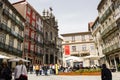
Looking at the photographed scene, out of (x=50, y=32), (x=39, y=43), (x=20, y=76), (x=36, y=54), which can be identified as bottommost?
(x=20, y=76)

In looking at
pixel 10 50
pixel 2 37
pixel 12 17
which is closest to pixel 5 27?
pixel 2 37

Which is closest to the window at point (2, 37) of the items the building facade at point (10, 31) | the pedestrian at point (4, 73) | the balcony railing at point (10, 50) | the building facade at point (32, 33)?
the building facade at point (10, 31)

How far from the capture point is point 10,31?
3253 centimetres

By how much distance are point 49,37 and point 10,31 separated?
20.0 meters

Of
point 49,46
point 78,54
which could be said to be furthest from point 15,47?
point 78,54

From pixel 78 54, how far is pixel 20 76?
5145cm

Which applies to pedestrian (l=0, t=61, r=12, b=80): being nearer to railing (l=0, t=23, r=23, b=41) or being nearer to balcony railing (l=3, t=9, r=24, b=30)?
railing (l=0, t=23, r=23, b=41)

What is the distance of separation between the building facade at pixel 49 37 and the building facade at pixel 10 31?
470 inches

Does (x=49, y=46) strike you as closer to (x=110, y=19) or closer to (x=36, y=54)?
(x=36, y=54)

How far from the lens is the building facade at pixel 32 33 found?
129 feet

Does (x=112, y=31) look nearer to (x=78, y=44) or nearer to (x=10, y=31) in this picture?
(x=10, y=31)

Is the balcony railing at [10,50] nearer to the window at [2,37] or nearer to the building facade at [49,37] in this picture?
the window at [2,37]

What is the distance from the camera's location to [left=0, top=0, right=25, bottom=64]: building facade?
30056 millimetres

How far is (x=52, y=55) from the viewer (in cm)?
5244
